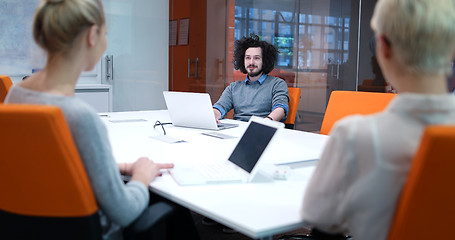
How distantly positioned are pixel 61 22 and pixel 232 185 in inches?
31.3

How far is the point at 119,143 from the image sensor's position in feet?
7.80

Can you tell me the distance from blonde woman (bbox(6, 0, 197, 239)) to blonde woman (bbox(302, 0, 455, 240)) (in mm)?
612

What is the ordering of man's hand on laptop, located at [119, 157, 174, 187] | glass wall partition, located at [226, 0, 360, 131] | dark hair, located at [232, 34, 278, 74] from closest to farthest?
1. man's hand on laptop, located at [119, 157, 174, 187]
2. dark hair, located at [232, 34, 278, 74]
3. glass wall partition, located at [226, 0, 360, 131]

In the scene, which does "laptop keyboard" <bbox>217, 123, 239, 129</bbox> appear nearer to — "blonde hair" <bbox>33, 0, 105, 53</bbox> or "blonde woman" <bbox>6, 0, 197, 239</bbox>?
"blonde woman" <bbox>6, 0, 197, 239</bbox>

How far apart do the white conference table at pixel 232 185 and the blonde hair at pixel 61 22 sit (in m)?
0.59

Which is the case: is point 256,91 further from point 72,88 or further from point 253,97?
point 72,88

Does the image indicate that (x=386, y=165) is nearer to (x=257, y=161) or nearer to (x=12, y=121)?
(x=257, y=161)

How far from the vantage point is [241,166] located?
1.78 metres

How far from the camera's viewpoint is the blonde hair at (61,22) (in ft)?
4.10

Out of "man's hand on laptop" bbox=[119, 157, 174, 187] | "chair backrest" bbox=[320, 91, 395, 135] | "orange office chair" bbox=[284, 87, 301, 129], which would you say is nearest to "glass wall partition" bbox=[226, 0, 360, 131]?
"orange office chair" bbox=[284, 87, 301, 129]

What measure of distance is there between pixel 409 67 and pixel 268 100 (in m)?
2.96

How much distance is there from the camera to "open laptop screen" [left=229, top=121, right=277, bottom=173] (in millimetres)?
1658

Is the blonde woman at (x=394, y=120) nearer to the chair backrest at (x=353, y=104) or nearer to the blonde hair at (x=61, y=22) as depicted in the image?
the blonde hair at (x=61, y=22)

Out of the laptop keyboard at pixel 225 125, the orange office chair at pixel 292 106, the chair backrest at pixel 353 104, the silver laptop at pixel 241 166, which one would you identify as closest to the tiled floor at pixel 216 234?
the laptop keyboard at pixel 225 125
